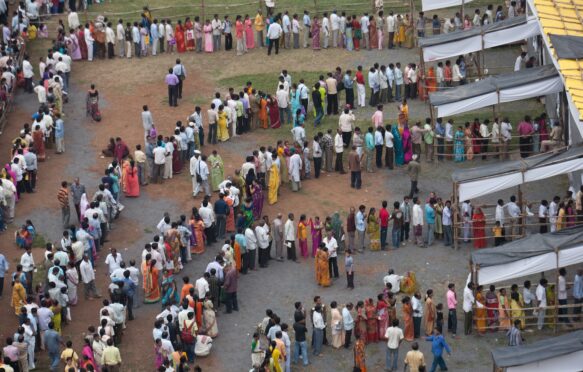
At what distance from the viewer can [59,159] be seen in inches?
1646

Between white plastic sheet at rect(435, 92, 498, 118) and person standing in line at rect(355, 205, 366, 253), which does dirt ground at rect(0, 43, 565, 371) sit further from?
white plastic sheet at rect(435, 92, 498, 118)

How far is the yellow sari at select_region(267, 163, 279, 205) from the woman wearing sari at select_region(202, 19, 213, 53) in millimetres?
10963

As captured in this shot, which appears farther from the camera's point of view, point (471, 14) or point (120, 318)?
point (471, 14)

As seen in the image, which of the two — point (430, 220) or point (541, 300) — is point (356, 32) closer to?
point (430, 220)

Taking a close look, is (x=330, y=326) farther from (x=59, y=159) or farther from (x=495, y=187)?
(x=59, y=159)

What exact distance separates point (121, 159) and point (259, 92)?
5.25 metres

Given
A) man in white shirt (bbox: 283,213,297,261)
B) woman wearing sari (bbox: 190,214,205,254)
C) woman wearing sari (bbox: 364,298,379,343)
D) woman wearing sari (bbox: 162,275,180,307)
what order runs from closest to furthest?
woman wearing sari (bbox: 364,298,379,343) < woman wearing sari (bbox: 162,275,180,307) < man in white shirt (bbox: 283,213,297,261) < woman wearing sari (bbox: 190,214,205,254)

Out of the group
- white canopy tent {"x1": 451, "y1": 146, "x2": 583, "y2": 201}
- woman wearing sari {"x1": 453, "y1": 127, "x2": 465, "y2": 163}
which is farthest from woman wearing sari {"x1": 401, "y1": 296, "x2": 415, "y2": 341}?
woman wearing sari {"x1": 453, "y1": 127, "x2": 465, "y2": 163}

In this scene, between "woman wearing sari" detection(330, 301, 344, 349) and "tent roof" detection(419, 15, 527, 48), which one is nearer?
"woman wearing sari" detection(330, 301, 344, 349)

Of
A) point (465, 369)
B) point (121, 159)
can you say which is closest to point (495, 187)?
point (465, 369)

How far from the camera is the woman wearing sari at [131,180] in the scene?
3909cm

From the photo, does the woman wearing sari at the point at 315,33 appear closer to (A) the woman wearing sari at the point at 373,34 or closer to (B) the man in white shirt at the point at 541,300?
(A) the woman wearing sari at the point at 373,34

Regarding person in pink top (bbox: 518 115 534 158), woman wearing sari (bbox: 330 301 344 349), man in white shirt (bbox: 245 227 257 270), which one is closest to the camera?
woman wearing sari (bbox: 330 301 344 349)

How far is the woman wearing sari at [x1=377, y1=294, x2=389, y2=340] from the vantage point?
107 ft
